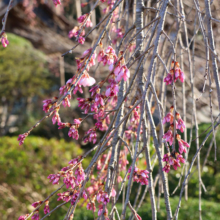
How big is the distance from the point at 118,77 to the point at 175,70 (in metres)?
0.18

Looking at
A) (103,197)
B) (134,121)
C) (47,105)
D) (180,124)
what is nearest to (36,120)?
(134,121)

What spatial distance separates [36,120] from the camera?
25.3 feet

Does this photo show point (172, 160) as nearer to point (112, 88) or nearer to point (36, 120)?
point (112, 88)

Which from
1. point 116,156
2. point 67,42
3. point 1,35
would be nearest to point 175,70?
point 116,156

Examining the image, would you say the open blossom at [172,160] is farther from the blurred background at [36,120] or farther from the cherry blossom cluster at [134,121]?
the cherry blossom cluster at [134,121]

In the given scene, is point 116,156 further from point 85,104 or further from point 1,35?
point 1,35

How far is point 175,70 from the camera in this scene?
90cm

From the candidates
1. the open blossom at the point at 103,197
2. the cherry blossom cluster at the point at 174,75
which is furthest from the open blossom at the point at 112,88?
the open blossom at the point at 103,197

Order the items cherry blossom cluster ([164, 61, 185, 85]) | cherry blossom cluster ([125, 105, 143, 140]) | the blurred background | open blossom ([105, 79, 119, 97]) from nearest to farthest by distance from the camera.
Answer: cherry blossom cluster ([164, 61, 185, 85]), open blossom ([105, 79, 119, 97]), cherry blossom cluster ([125, 105, 143, 140]), the blurred background

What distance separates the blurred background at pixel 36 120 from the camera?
12.6 feet

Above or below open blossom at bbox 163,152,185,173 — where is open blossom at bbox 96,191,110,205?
below

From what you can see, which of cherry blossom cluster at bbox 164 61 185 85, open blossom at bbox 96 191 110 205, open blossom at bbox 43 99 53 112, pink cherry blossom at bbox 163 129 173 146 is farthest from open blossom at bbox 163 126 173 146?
open blossom at bbox 43 99 53 112

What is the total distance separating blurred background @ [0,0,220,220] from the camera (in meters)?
3.85

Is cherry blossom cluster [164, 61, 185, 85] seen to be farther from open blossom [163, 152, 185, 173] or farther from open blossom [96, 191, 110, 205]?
open blossom [96, 191, 110, 205]
